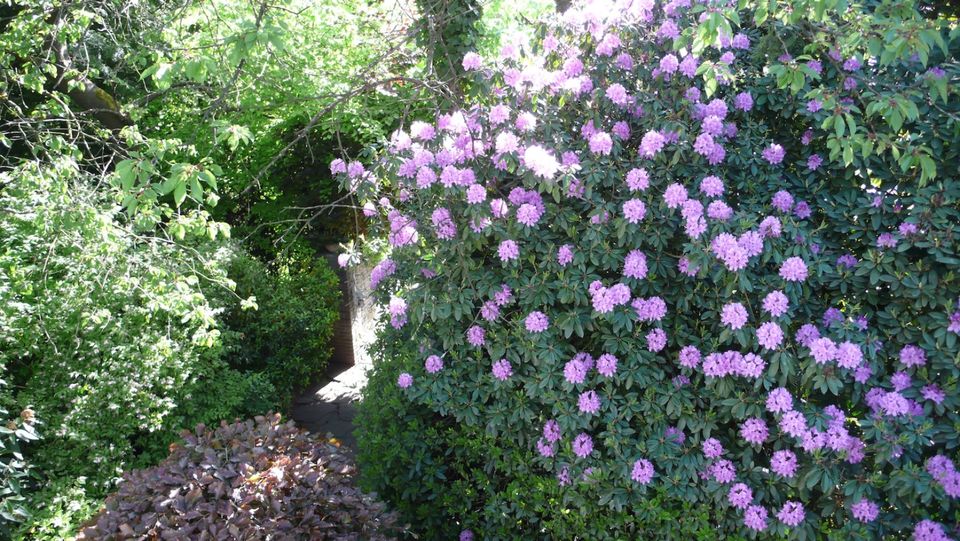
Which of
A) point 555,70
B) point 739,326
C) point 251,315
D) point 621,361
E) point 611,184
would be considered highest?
point 555,70

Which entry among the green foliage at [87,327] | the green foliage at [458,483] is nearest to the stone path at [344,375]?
the green foliage at [87,327]

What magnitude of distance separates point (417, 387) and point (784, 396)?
1.55m

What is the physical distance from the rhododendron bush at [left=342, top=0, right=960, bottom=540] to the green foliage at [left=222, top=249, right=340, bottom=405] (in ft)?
8.88

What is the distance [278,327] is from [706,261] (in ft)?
13.1

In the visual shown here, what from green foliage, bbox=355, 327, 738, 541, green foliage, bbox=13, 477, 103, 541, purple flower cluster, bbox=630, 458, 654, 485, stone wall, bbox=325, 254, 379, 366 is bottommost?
stone wall, bbox=325, 254, 379, 366

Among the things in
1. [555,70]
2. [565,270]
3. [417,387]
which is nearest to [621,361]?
[565,270]

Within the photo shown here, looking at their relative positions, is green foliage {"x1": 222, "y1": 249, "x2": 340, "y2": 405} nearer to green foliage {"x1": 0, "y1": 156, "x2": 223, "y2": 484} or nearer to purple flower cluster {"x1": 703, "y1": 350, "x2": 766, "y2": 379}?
green foliage {"x1": 0, "y1": 156, "x2": 223, "y2": 484}

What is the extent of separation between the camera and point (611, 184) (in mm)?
2838

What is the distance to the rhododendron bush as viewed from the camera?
246 centimetres

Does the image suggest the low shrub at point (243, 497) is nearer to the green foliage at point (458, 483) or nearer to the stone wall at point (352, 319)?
the green foliage at point (458, 483)

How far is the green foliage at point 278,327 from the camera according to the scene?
18.7ft

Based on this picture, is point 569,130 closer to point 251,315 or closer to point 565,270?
point 565,270

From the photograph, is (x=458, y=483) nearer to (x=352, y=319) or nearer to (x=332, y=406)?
(x=332, y=406)

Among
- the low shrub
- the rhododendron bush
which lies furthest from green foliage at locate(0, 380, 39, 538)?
the rhododendron bush
